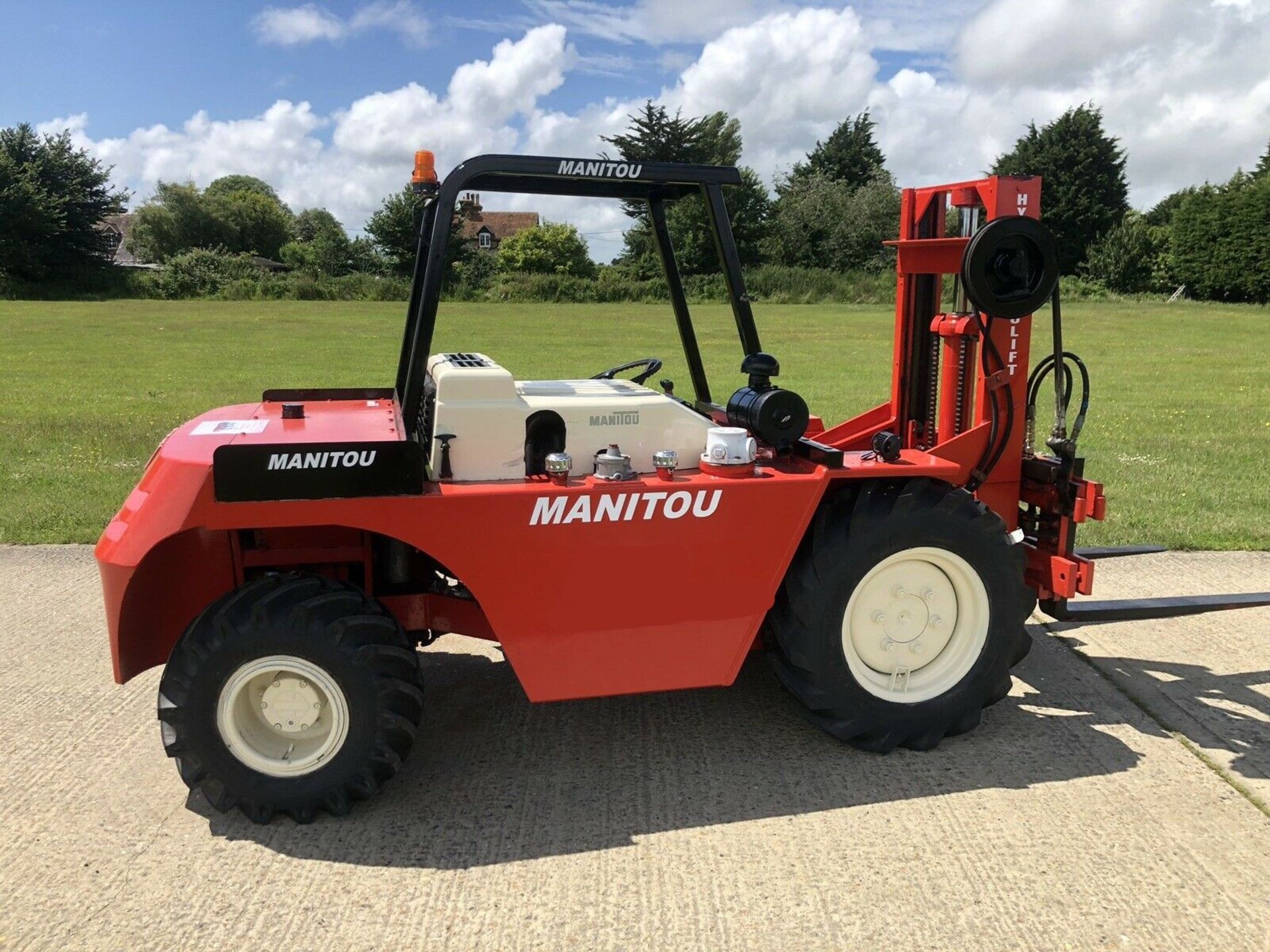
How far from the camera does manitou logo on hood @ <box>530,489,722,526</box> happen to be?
11.7 ft

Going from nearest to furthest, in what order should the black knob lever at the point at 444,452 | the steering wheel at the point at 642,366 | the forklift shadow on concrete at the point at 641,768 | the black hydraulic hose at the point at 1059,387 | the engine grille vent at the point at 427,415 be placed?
the forklift shadow on concrete at the point at 641,768
the black knob lever at the point at 444,452
the engine grille vent at the point at 427,415
the black hydraulic hose at the point at 1059,387
the steering wheel at the point at 642,366

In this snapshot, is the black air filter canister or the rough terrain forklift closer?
the rough terrain forklift

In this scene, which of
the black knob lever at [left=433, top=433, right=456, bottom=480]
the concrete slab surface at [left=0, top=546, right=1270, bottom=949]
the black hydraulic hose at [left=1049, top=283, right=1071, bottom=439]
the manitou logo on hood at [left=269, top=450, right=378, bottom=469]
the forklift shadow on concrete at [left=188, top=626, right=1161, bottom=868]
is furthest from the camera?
the black hydraulic hose at [left=1049, top=283, right=1071, bottom=439]

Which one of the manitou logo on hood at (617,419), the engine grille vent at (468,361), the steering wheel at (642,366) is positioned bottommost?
the manitou logo on hood at (617,419)

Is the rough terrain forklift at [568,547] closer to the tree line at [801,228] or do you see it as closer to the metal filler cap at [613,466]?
the metal filler cap at [613,466]

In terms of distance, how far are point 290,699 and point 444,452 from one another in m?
0.98

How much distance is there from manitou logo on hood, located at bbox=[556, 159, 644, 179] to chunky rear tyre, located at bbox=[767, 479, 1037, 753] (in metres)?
1.46

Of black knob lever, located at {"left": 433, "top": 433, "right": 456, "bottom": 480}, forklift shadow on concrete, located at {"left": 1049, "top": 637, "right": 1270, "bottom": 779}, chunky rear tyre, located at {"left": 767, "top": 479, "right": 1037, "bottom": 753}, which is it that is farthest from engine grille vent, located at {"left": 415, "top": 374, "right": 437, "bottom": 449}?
forklift shadow on concrete, located at {"left": 1049, "top": 637, "right": 1270, "bottom": 779}

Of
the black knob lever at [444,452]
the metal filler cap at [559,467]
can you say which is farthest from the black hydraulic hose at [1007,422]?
the black knob lever at [444,452]

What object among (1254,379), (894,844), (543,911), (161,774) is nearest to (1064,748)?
(894,844)

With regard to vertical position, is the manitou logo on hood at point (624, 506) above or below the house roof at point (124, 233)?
below

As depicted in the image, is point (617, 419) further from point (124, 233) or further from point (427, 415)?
point (124, 233)

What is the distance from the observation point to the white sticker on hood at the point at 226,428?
385 centimetres

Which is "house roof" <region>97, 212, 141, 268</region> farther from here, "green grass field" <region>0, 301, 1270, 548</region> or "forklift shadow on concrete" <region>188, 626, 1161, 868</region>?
"forklift shadow on concrete" <region>188, 626, 1161, 868</region>
